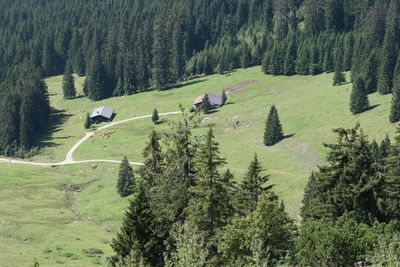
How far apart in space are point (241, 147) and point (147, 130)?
3218 cm

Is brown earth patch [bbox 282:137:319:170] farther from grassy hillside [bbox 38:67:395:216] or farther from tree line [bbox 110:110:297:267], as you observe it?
tree line [bbox 110:110:297:267]

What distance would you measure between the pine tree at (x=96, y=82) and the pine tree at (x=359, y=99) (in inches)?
3430

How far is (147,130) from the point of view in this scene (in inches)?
4966

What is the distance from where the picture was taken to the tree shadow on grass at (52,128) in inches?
5122

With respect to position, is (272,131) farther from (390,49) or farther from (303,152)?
(390,49)

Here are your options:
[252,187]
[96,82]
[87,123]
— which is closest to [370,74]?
[87,123]

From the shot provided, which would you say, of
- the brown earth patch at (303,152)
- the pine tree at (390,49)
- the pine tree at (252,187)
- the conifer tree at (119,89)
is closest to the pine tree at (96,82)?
the conifer tree at (119,89)

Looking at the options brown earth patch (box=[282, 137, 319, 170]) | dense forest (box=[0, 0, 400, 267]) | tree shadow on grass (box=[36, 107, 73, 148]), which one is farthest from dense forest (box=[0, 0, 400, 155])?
brown earth patch (box=[282, 137, 319, 170])

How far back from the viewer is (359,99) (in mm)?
102875

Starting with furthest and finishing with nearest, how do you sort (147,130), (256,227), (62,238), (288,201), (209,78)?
(209,78) → (147,130) → (288,201) → (62,238) → (256,227)

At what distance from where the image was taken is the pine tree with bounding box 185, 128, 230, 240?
35.3 m

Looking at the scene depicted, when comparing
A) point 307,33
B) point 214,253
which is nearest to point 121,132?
point 307,33

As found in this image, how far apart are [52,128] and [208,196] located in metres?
116

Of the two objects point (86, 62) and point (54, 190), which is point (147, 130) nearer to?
point (54, 190)
